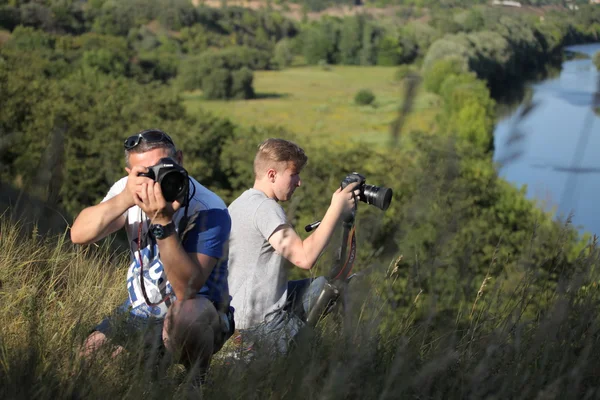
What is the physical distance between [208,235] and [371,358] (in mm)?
893

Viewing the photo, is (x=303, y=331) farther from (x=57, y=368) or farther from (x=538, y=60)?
(x=538, y=60)

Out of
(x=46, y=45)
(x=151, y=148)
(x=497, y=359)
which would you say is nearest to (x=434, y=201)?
(x=497, y=359)

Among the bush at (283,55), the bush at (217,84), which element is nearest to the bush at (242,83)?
the bush at (217,84)

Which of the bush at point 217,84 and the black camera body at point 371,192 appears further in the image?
the bush at point 217,84

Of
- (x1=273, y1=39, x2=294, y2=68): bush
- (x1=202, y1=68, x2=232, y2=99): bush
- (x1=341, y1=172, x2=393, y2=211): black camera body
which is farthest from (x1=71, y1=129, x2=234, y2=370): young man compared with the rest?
(x1=273, y1=39, x2=294, y2=68): bush

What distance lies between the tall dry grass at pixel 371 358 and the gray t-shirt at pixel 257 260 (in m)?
0.37

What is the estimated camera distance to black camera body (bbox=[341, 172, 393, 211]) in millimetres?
2964

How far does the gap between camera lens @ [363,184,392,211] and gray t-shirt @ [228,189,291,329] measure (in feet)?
1.18

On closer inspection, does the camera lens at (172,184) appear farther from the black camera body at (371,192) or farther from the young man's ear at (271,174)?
the young man's ear at (271,174)

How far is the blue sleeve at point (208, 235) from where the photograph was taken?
2.61 m

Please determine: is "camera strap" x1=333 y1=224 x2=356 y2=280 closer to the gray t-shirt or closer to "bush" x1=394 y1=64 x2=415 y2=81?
the gray t-shirt

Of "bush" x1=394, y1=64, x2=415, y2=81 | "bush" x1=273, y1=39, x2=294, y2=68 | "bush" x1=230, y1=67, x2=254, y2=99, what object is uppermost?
"bush" x1=394, y1=64, x2=415, y2=81

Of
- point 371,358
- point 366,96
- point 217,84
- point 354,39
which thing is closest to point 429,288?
point 371,358

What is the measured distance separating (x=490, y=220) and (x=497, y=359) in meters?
22.3
